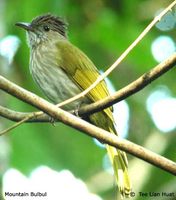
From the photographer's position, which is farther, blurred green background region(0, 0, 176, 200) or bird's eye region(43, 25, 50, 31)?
bird's eye region(43, 25, 50, 31)

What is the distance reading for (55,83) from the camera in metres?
4.70

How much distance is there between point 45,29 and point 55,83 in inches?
34.3

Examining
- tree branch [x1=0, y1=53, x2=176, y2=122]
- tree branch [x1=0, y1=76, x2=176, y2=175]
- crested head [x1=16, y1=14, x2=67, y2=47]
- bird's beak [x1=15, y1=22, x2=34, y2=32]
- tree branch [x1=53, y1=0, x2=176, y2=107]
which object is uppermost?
crested head [x1=16, y1=14, x2=67, y2=47]

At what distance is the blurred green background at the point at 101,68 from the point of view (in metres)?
5.15

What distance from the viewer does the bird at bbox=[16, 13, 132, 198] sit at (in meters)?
4.33

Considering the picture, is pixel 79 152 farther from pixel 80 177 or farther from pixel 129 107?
pixel 129 107

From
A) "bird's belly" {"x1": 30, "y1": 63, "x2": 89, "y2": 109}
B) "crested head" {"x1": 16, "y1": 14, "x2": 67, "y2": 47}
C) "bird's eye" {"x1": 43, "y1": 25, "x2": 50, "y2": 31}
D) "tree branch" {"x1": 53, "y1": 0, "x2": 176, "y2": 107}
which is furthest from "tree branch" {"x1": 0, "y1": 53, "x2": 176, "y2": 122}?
"bird's eye" {"x1": 43, "y1": 25, "x2": 50, "y2": 31}

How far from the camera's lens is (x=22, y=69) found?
5.53 metres

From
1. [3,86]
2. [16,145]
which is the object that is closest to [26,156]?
[16,145]

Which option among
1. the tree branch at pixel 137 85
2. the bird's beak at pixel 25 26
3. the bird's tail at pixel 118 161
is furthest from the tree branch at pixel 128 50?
the bird's beak at pixel 25 26

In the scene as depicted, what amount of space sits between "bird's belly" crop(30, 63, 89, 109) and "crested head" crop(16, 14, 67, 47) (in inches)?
18.6

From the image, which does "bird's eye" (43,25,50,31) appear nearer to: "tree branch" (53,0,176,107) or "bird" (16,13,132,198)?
"bird" (16,13,132,198)

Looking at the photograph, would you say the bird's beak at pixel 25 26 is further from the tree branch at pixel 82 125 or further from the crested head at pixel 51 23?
the tree branch at pixel 82 125

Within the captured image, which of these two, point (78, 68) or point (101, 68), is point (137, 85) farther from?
point (101, 68)
